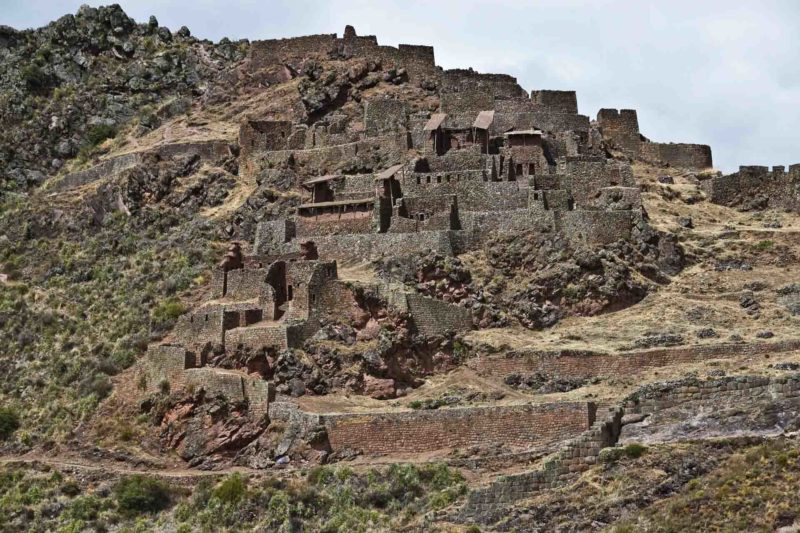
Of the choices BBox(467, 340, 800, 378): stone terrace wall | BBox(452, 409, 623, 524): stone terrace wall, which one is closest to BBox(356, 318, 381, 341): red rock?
BBox(467, 340, 800, 378): stone terrace wall

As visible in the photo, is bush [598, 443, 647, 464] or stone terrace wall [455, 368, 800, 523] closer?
bush [598, 443, 647, 464]

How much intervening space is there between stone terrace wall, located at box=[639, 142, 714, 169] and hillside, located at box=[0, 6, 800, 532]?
6.0 inches

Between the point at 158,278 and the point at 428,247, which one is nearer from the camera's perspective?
the point at 428,247

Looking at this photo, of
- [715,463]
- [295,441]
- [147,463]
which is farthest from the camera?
[147,463]

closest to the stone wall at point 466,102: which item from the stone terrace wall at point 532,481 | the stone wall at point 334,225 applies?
the stone wall at point 334,225

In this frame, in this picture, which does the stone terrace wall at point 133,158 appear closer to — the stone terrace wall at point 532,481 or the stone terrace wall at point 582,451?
the stone terrace wall at point 582,451

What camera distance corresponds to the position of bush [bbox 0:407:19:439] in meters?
53.9

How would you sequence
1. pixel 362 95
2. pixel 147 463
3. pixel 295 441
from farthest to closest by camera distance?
1. pixel 362 95
2. pixel 147 463
3. pixel 295 441

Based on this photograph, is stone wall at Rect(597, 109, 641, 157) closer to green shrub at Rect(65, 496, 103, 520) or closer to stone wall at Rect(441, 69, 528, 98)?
stone wall at Rect(441, 69, 528, 98)

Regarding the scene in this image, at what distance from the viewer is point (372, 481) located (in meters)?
42.4

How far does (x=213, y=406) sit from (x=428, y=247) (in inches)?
443

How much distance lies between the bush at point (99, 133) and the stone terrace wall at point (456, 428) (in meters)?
39.4

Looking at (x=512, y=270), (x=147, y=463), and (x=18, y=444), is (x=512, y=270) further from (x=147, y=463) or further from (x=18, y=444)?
(x=18, y=444)

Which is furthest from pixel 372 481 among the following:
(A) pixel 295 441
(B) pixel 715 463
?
(B) pixel 715 463
